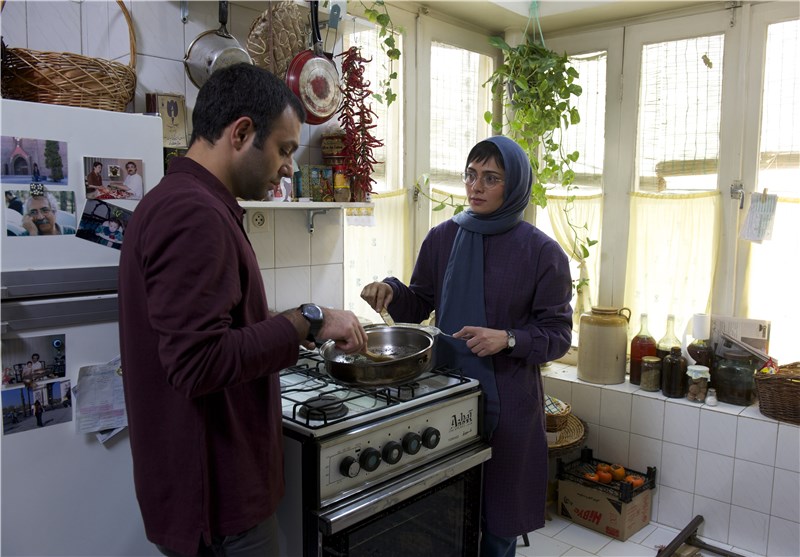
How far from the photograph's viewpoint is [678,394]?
273 centimetres

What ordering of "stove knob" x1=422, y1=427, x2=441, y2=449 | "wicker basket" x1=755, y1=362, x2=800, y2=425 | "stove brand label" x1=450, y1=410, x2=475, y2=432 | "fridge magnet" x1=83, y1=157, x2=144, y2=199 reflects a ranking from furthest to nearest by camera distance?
"wicker basket" x1=755, y1=362, x2=800, y2=425
"stove brand label" x1=450, y1=410, x2=475, y2=432
"stove knob" x1=422, y1=427, x2=441, y2=449
"fridge magnet" x1=83, y1=157, x2=144, y2=199

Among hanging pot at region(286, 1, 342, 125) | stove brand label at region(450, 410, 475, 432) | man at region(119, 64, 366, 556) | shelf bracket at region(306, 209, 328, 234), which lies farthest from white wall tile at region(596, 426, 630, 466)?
man at region(119, 64, 366, 556)

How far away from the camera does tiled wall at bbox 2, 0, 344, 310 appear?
1594 mm

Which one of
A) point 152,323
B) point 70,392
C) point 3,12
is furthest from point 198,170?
point 3,12

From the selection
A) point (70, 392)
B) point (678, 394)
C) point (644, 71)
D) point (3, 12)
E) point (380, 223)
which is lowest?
point (678, 394)

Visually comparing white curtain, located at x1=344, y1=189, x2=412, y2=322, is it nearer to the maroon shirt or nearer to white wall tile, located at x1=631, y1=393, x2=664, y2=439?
white wall tile, located at x1=631, y1=393, x2=664, y2=439

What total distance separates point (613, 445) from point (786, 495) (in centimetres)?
70

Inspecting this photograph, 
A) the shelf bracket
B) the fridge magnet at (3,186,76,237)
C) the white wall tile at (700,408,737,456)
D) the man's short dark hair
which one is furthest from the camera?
the white wall tile at (700,408,737,456)

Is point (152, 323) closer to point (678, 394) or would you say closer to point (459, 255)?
point (459, 255)

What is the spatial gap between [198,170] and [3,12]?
0.84 meters

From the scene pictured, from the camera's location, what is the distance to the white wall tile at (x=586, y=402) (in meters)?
2.92

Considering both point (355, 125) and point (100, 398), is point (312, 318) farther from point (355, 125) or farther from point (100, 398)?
point (355, 125)

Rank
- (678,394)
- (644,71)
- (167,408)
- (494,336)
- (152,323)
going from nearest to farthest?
(152,323) < (167,408) < (494,336) < (678,394) < (644,71)

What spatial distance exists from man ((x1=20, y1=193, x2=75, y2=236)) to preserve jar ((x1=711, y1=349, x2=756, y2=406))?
2575 mm
